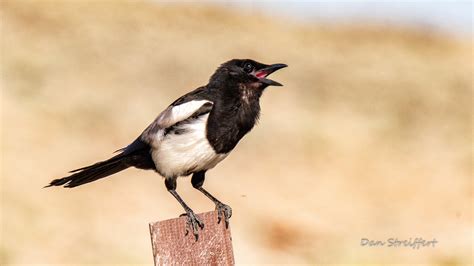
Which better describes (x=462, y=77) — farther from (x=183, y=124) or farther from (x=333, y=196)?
(x=183, y=124)

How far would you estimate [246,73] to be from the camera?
644cm

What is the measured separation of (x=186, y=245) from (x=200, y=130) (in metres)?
1.99

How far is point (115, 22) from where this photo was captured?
20.1 m

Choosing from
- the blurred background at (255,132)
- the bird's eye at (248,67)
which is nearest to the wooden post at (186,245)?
the bird's eye at (248,67)

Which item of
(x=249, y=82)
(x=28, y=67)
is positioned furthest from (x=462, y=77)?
(x=249, y=82)

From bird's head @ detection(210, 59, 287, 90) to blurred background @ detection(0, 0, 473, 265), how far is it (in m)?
5.34

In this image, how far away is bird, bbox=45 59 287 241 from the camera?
613 centimetres

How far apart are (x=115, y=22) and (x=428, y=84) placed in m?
7.35

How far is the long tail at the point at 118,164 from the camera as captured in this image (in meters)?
6.35

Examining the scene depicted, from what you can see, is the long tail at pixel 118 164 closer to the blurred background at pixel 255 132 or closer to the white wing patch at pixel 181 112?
the white wing patch at pixel 181 112
